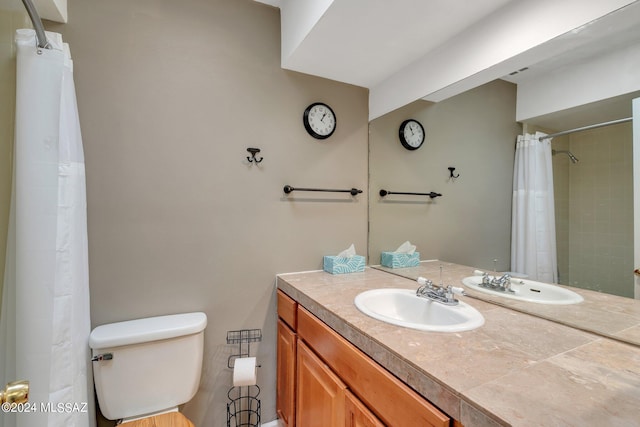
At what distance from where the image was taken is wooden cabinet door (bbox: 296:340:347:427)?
1.12m

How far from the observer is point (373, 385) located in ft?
3.03

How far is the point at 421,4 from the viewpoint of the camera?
1220 mm

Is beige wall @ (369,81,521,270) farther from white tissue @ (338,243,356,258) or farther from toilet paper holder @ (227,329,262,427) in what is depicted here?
toilet paper holder @ (227,329,262,427)

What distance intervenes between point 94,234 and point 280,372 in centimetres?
127

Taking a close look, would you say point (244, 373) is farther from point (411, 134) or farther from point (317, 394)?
point (411, 134)

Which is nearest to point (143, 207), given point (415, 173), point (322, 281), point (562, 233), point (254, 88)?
point (254, 88)

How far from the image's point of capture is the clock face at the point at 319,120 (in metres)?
1.88

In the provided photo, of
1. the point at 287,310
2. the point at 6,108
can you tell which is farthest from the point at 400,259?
the point at 6,108

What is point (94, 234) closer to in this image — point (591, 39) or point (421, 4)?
point (421, 4)

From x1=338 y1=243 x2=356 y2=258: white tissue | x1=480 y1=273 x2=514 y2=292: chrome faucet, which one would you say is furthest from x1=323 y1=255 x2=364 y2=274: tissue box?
x1=480 y1=273 x2=514 y2=292: chrome faucet

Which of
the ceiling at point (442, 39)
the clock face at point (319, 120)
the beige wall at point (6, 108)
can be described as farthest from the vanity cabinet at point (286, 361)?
the ceiling at point (442, 39)

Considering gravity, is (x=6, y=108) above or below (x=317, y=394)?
above

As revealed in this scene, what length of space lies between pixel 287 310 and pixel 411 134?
1316 mm

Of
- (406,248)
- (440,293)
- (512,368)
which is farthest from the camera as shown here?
(406,248)
